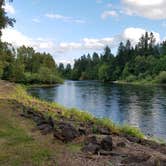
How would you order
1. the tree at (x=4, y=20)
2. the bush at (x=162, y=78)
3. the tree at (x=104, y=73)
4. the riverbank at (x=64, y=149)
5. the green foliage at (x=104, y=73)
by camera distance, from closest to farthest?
the riverbank at (x=64, y=149), the tree at (x=4, y=20), the bush at (x=162, y=78), the tree at (x=104, y=73), the green foliage at (x=104, y=73)

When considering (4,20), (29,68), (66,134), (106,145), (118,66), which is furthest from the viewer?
(118,66)

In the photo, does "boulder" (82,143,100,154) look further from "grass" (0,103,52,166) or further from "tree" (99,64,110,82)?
"tree" (99,64,110,82)

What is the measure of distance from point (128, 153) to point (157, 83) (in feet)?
343

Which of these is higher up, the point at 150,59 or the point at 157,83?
the point at 150,59

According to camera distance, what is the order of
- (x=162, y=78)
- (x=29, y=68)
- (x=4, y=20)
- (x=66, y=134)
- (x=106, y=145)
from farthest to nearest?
(x=29, y=68) < (x=162, y=78) < (x=4, y=20) < (x=66, y=134) < (x=106, y=145)

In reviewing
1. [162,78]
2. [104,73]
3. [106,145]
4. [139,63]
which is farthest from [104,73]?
[106,145]

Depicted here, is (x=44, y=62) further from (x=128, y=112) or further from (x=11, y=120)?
(x=11, y=120)

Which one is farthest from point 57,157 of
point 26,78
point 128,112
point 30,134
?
→ point 26,78

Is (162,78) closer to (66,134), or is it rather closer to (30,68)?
(30,68)

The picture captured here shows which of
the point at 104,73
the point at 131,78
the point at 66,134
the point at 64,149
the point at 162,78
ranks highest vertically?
the point at 104,73

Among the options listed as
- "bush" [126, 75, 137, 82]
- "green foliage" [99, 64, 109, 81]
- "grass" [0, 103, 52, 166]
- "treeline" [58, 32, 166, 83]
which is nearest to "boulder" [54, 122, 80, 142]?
"grass" [0, 103, 52, 166]

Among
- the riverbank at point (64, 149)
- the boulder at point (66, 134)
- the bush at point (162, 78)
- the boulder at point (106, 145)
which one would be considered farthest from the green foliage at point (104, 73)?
the boulder at point (106, 145)

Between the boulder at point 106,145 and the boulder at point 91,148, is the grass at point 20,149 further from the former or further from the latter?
the boulder at point 106,145

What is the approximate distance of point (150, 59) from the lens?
13012 cm
